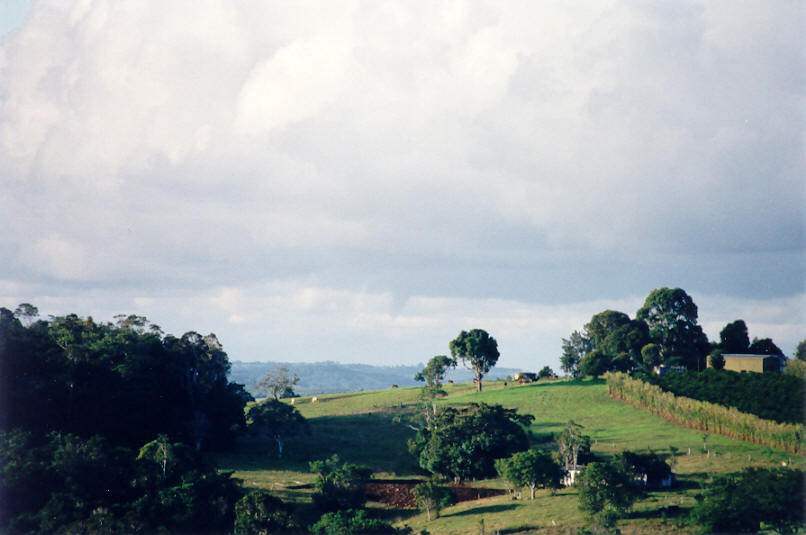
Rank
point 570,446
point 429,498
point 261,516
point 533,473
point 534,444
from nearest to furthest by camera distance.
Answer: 1. point 261,516
2. point 429,498
3. point 533,473
4. point 570,446
5. point 534,444

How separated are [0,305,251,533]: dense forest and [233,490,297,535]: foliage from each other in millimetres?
3402

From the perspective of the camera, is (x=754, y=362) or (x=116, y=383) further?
(x=754, y=362)

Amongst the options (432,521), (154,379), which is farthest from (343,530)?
(154,379)

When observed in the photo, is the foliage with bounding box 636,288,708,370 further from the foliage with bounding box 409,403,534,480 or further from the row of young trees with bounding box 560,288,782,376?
the foliage with bounding box 409,403,534,480

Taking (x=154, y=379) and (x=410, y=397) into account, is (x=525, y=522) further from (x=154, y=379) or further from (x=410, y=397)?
(x=410, y=397)

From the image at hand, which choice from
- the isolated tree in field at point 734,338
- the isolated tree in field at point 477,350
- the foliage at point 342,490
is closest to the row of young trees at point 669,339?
the isolated tree in field at point 734,338

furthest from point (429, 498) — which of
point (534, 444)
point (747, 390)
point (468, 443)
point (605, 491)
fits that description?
point (747, 390)

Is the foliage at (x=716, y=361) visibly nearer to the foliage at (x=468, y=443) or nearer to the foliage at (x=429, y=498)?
the foliage at (x=468, y=443)

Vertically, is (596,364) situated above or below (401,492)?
above

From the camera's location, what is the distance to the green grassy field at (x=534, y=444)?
44.9 meters

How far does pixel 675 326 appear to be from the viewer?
13188 centimetres

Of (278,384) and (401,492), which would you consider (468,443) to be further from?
(278,384)

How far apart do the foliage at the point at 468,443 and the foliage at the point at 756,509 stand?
28.0 meters

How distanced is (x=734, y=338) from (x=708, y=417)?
68438 mm
